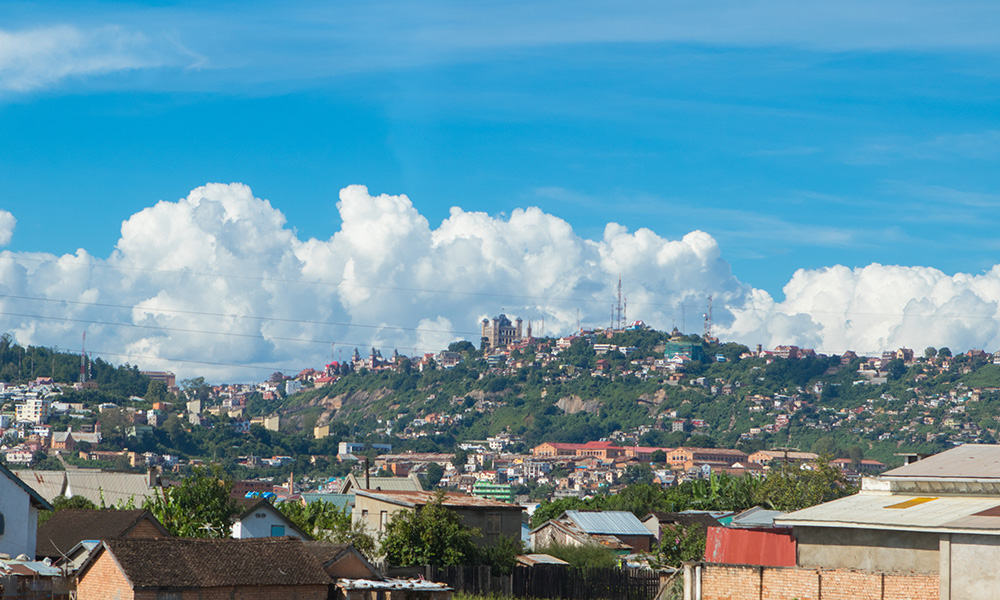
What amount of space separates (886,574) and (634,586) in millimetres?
22929

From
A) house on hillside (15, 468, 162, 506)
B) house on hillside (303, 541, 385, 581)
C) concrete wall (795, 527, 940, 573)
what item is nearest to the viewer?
concrete wall (795, 527, 940, 573)

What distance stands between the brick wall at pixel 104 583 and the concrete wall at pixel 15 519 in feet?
27.0

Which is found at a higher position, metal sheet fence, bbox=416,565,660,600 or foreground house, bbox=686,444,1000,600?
foreground house, bbox=686,444,1000,600

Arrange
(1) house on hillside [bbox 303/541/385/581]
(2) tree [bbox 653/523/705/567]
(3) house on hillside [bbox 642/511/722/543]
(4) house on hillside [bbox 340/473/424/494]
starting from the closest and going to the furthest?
(1) house on hillside [bbox 303/541/385/581] < (2) tree [bbox 653/523/705/567] < (3) house on hillside [bbox 642/511/722/543] < (4) house on hillside [bbox 340/473/424/494]

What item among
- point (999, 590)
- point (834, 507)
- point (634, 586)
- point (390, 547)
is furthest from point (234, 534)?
point (999, 590)

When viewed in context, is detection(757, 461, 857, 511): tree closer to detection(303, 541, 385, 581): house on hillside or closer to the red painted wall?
detection(303, 541, 385, 581): house on hillside

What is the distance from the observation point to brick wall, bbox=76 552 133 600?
119ft

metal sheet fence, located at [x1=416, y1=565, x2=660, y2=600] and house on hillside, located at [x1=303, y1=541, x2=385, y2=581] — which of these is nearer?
house on hillside, located at [x1=303, y1=541, x2=385, y2=581]

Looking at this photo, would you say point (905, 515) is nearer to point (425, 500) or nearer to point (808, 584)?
point (808, 584)

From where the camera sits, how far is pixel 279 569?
39000 millimetres

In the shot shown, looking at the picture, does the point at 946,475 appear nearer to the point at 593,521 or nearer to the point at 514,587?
the point at 514,587

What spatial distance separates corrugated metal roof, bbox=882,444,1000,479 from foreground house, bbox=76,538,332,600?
19.6 meters

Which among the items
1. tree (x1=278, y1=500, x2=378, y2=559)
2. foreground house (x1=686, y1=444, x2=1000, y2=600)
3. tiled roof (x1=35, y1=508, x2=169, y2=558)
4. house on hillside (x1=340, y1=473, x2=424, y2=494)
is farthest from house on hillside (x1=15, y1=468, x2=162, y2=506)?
foreground house (x1=686, y1=444, x2=1000, y2=600)

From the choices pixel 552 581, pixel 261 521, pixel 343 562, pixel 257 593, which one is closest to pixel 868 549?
pixel 343 562
